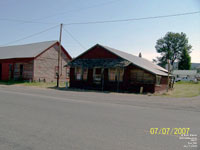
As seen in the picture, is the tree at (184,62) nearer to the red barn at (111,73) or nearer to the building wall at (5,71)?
the red barn at (111,73)

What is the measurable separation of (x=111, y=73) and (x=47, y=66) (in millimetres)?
14532

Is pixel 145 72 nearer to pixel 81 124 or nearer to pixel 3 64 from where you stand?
pixel 81 124

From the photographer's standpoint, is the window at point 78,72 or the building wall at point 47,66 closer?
the window at point 78,72

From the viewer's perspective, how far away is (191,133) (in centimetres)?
557

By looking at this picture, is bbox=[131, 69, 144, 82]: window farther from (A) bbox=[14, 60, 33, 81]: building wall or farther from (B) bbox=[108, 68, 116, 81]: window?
(A) bbox=[14, 60, 33, 81]: building wall

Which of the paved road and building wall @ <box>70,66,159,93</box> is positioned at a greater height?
building wall @ <box>70,66,159,93</box>

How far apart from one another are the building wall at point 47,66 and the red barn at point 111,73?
27.2 feet

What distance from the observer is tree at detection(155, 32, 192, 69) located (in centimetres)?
8306

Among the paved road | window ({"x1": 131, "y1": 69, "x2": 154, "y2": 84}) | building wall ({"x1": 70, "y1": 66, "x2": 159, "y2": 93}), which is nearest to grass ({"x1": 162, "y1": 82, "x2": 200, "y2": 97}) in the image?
building wall ({"x1": 70, "y1": 66, "x2": 159, "y2": 93})

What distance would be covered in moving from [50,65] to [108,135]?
29773 mm

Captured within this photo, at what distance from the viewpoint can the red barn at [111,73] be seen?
68.9 ft

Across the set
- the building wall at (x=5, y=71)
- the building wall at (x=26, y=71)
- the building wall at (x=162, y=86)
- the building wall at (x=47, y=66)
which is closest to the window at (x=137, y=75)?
the building wall at (x=162, y=86)

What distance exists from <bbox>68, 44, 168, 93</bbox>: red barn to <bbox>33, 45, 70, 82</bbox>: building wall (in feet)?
27.2

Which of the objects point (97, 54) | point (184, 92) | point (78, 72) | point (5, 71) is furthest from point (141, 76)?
point (5, 71)
